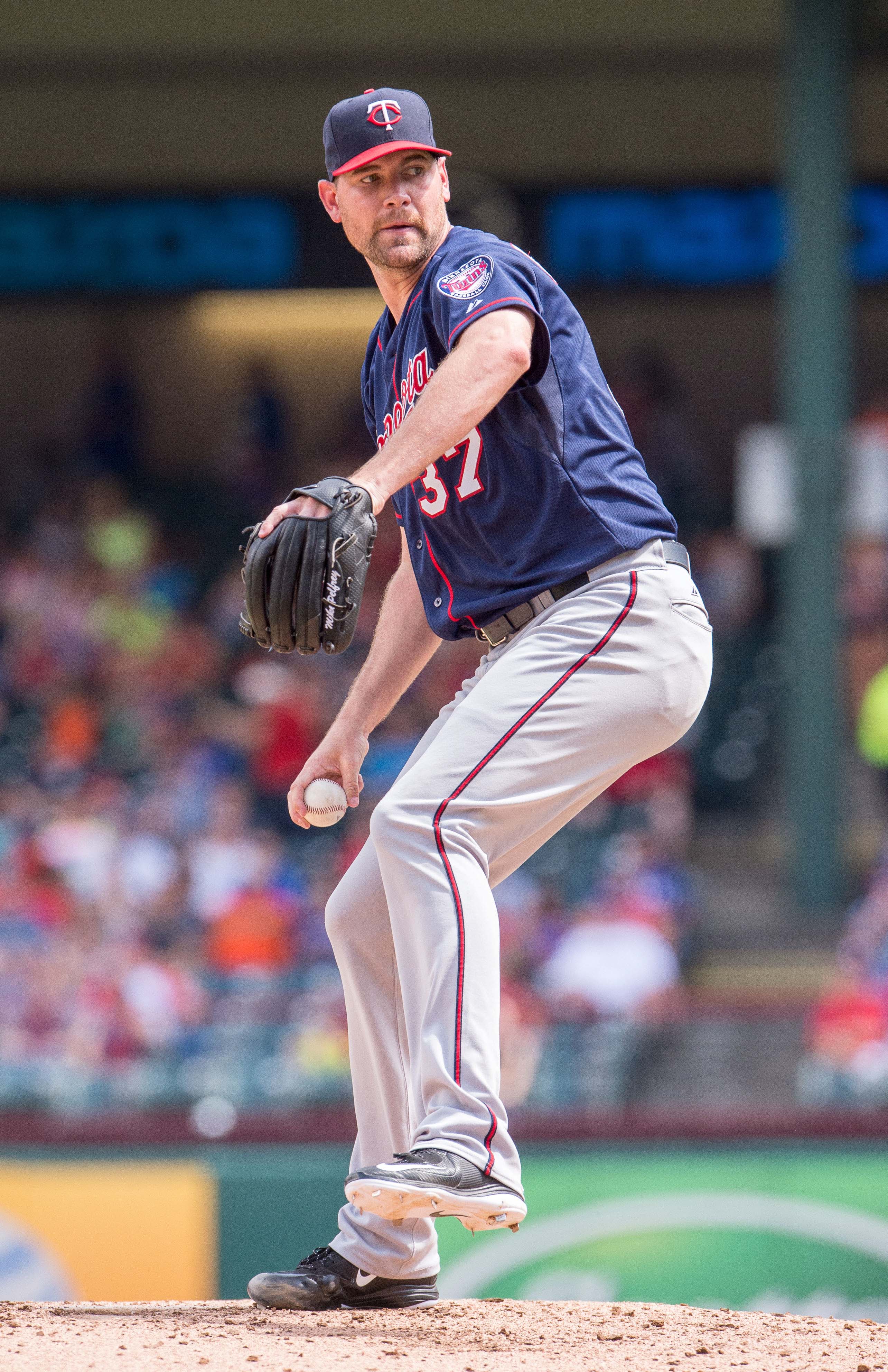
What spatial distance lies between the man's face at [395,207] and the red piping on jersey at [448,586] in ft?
1.44

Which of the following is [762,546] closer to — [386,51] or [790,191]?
[790,191]

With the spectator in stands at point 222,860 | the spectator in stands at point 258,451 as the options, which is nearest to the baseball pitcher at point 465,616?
the spectator in stands at point 222,860

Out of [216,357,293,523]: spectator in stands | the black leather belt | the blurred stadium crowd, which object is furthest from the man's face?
[216,357,293,523]: spectator in stands

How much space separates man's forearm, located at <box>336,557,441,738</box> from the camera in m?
3.07

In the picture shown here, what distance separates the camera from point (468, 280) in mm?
2584

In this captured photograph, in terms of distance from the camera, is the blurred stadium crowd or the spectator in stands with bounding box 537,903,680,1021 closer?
the blurred stadium crowd

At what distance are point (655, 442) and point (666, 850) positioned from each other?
4.42 meters

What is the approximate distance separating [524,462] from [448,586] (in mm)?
274

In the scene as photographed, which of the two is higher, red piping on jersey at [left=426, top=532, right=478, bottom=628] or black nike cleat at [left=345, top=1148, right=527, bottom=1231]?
red piping on jersey at [left=426, top=532, right=478, bottom=628]

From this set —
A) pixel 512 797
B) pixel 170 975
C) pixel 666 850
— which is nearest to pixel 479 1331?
pixel 512 797

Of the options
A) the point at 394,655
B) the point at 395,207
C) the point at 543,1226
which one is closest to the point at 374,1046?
the point at 394,655

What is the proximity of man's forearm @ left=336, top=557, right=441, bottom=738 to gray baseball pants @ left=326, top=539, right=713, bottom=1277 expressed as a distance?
25cm

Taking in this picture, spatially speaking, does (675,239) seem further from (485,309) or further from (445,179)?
(485,309)

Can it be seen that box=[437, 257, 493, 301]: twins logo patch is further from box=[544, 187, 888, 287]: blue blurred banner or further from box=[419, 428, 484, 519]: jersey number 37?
box=[544, 187, 888, 287]: blue blurred banner
